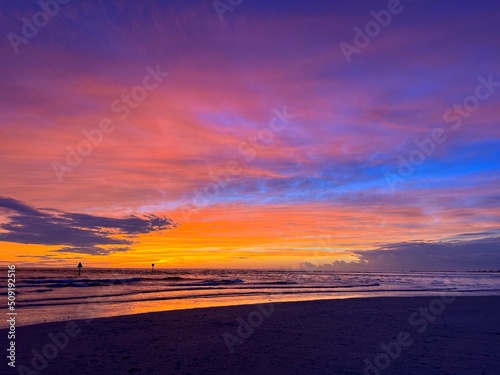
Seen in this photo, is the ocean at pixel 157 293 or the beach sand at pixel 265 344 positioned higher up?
the ocean at pixel 157 293

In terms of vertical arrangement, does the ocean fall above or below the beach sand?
above

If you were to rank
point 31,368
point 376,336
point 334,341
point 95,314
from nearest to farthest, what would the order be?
point 31,368, point 334,341, point 376,336, point 95,314

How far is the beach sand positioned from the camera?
35.2 feet

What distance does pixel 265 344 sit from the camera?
44.3 feet

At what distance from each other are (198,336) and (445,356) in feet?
26.9

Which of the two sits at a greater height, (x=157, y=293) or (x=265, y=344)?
(x=157, y=293)

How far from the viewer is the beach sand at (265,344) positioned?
10742 millimetres

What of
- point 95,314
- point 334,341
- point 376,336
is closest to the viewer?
point 334,341

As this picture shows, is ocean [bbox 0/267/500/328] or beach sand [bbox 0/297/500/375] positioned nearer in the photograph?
beach sand [bbox 0/297/500/375]

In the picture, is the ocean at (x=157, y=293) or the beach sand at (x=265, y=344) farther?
the ocean at (x=157, y=293)

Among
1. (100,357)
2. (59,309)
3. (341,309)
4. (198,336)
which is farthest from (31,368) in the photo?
(341,309)

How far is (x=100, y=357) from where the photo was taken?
11.6 m

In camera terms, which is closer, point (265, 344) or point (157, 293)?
point (265, 344)

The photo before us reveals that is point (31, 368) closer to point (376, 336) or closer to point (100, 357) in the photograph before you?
point (100, 357)
